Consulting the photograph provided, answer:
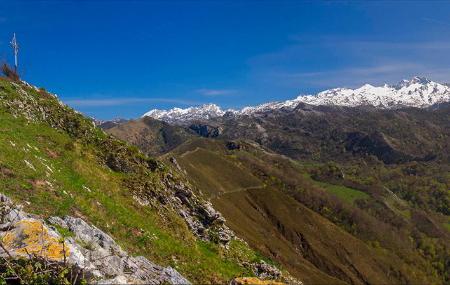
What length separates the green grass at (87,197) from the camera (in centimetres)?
2914

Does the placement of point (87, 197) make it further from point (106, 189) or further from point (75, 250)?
point (75, 250)

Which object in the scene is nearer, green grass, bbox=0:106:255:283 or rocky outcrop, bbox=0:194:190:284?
rocky outcrop, bbox=0:194:190:284

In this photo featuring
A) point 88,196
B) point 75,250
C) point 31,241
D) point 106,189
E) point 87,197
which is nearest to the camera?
point 75,250

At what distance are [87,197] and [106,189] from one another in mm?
6097


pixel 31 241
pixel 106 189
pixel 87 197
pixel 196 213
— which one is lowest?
pixel 196 213

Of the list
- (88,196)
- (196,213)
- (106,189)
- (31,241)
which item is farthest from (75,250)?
(196,213)

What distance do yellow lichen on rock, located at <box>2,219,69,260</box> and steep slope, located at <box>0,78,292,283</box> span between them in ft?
28.2

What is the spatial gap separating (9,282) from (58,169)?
2296 cm

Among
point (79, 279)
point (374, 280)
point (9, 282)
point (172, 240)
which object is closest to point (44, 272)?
point (79, 279)

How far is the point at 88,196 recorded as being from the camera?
33.5m

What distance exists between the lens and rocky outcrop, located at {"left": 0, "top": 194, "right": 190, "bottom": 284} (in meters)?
14.9

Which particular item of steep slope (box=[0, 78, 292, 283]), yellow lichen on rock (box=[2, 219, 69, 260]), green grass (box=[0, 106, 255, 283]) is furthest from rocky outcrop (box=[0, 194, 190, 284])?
steep slope (box=[0, 78, 292, 283])

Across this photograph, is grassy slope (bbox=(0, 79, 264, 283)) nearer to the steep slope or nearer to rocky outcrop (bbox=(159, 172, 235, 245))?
the steep slope

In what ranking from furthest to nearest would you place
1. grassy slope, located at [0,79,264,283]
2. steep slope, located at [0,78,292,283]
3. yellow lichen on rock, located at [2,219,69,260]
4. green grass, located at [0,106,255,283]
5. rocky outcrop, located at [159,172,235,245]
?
1. rocky outcrop, located at [159,172,235,245]
2. steep slope, located at [0,78,292,283]
3. grassy slope, located at [0,79,264,283]
4. green grass, located at [0,106,255,283]
5. yellow lichen on rock, located at [2,219,69,260]
